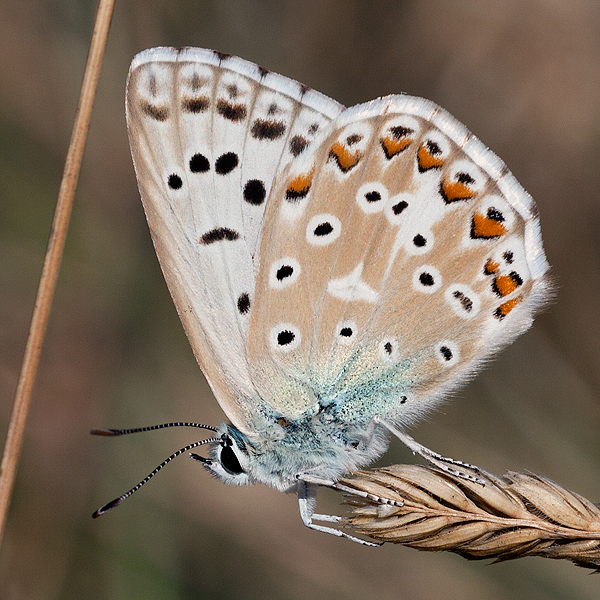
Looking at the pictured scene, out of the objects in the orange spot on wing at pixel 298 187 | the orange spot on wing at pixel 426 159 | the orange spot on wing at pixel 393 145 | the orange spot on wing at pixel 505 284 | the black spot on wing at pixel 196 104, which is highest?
the black spot on wing at pixel 196 104

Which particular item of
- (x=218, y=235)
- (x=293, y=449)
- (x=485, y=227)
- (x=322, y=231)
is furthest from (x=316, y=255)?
(x=293, y=449)

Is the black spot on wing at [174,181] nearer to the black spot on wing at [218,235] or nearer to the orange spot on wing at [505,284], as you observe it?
the black spot on wing at [218,235]

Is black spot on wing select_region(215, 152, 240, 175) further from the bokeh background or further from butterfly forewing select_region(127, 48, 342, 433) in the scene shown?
the bokeh background

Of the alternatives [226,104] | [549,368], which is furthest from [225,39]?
[549,368]

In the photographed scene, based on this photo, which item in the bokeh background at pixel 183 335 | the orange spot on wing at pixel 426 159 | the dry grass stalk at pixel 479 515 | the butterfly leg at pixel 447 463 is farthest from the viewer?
the bokeh background at pixel 183 335

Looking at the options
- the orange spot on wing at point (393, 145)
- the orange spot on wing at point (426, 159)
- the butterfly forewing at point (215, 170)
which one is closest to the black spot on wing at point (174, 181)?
the butterfly forewing at point (215, 170)

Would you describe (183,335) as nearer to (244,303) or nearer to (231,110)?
(244,303)
